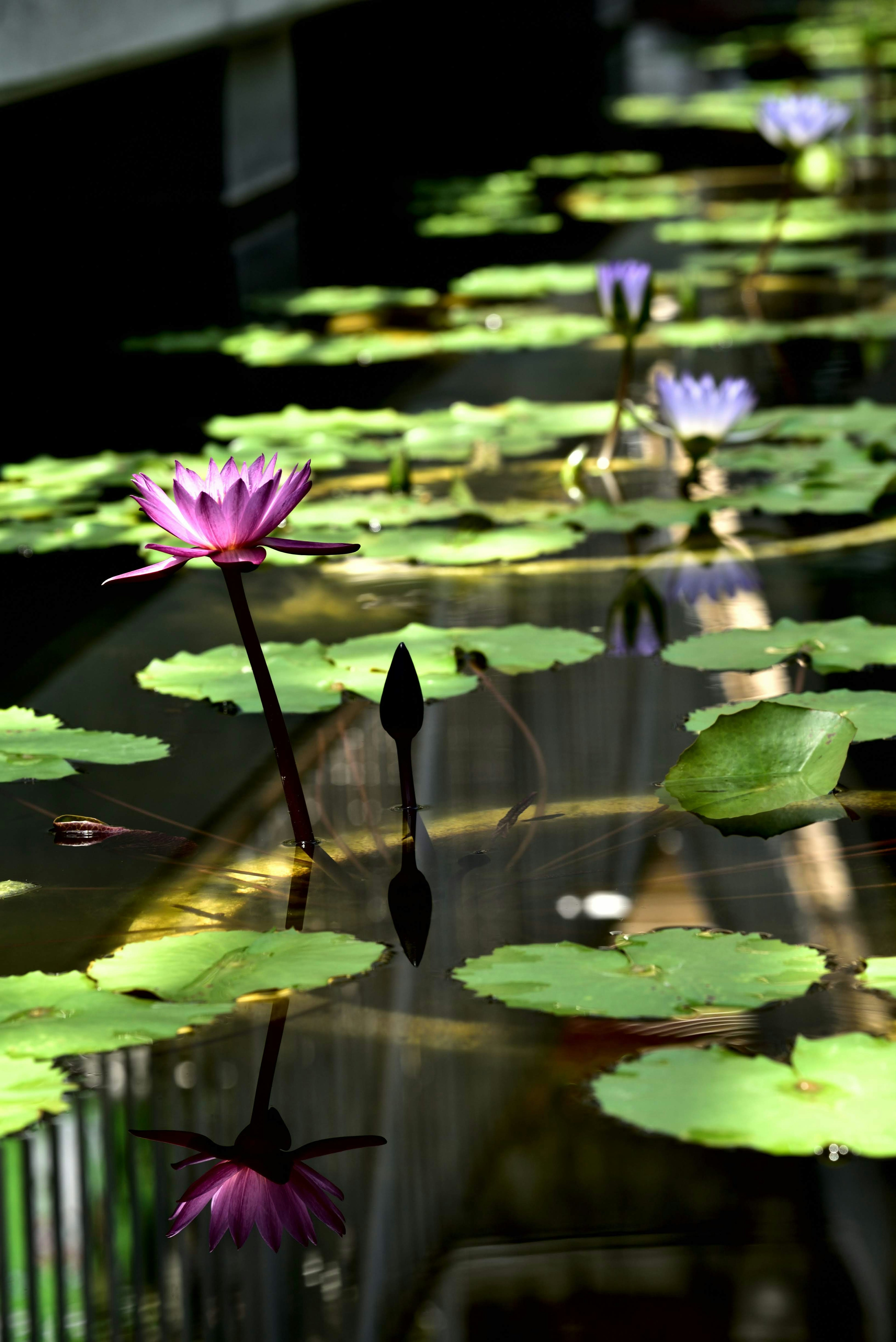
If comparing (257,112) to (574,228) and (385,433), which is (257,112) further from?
(385,433)

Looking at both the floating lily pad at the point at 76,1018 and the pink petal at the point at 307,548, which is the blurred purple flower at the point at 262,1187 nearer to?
the floating lily pad at the point at 76,1018

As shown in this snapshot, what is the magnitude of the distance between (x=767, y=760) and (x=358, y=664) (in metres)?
0.41

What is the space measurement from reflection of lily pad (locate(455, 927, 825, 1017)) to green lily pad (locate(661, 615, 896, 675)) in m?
0.46

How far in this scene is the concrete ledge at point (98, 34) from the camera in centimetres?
253

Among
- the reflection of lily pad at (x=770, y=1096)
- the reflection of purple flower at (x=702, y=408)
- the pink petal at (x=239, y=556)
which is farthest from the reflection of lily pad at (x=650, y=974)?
the reflection of purple flower at (x=702, y=408)

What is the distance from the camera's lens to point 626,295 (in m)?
1.81

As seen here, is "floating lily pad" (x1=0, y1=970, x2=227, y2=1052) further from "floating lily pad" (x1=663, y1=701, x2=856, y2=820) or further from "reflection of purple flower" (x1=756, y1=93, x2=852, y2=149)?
"reflection of purple flower" (x1=756, y1=93, x2=852, y2=149)

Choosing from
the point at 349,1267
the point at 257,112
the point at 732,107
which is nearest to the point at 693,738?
the point at 349,1267

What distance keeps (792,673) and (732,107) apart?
592cm

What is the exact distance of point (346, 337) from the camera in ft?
9.35

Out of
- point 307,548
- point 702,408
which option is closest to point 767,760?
point 307,548

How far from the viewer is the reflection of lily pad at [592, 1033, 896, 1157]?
27.0 inches

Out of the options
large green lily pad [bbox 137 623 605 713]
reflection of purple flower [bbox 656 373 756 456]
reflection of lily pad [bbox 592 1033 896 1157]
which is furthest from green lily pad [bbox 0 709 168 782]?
reflection of purple flower [bbox 656 373 756 456]

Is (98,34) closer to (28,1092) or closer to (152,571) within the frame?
(152,571)
